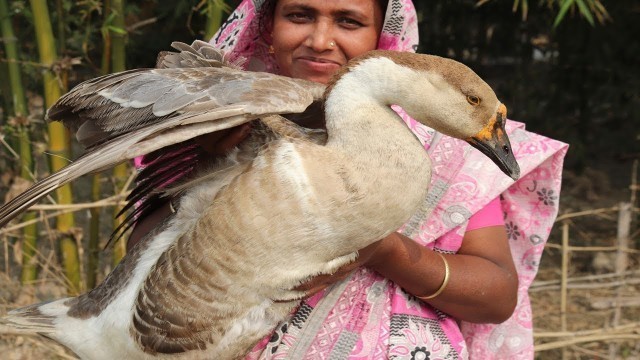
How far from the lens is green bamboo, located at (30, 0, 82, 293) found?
2.76 metres

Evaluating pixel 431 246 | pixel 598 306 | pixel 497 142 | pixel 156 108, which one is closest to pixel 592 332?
pixel 598 306

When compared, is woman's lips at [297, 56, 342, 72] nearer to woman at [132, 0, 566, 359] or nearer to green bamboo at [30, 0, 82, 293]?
woman at [132, 0, 566, 359]

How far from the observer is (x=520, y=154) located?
2.06 metres

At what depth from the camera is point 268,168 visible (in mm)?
1473

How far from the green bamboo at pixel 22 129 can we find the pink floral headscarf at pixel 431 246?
4.02 feet

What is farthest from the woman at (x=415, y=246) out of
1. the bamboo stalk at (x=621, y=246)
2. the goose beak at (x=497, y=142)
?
the bamboo stalk at (x=621, y=246)

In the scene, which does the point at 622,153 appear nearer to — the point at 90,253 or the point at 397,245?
the point at 90,253

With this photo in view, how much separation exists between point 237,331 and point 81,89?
0.54m

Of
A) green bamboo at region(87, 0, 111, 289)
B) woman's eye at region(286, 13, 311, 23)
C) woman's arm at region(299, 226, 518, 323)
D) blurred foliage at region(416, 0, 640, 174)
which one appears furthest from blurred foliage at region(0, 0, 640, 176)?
woman's arm at region(299, 226, 518, 323)

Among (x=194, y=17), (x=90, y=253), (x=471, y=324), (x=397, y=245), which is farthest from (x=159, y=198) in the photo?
(x=194, y=17)

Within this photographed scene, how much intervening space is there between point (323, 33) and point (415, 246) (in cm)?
53

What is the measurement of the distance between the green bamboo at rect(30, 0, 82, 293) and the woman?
0.90 m

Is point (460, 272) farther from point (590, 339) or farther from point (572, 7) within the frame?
point (572, 7)

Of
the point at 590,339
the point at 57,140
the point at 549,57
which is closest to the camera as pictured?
the point at 57,140
